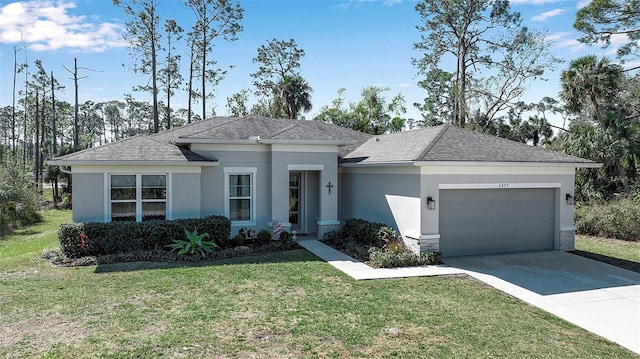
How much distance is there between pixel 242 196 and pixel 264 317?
775cm

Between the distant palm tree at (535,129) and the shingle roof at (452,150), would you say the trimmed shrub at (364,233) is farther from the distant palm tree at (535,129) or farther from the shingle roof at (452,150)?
the distant palm tree at (535,129)

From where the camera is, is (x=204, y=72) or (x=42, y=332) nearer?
(x=42, y=332)

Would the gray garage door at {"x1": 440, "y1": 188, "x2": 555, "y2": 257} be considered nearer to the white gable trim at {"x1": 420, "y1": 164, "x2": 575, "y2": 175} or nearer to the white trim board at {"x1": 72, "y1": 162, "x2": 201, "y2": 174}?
the white gable trim at {"x1": 420, "y1": 164, "x2": 575, "y2": 175}

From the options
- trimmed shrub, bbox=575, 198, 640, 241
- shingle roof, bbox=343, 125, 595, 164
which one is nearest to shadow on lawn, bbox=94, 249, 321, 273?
shingle roof, bbox=343, 125, 595, 164

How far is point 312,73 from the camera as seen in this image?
37.2 m

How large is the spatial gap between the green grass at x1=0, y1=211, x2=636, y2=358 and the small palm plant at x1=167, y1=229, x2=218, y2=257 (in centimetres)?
139

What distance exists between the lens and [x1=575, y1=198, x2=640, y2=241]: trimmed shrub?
15234 mm

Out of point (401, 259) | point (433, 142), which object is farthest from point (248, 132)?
point (401, 259)

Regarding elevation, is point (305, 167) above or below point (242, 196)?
above

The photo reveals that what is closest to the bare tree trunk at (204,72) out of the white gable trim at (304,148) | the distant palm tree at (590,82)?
the white gable trim at (304,148)

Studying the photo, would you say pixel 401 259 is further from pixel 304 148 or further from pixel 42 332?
pixel 42 332

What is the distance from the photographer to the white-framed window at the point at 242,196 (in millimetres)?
14227

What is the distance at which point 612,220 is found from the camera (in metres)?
15.5

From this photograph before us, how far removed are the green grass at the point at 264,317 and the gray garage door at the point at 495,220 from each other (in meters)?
2.60
